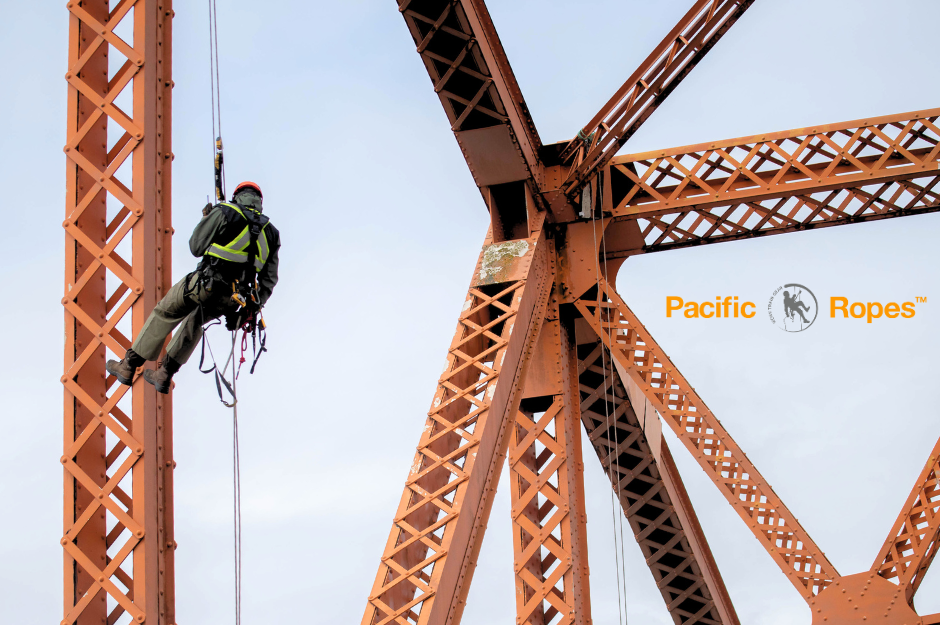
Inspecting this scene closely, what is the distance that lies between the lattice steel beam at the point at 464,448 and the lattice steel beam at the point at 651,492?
182cm

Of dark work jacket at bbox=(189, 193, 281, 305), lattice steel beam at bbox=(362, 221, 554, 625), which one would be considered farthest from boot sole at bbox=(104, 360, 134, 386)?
lattice steel beam at bbox=(362, 221, 554, 625)

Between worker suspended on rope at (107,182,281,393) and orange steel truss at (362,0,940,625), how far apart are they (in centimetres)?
314

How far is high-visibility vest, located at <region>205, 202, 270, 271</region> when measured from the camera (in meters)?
8.02

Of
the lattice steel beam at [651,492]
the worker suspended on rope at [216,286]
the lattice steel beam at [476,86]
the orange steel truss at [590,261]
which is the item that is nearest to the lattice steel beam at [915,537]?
the orange steel truss at [590,261]

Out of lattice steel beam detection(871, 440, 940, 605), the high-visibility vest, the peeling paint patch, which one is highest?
the peeling paint patch

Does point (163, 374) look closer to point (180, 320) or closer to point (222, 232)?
point (180, 320)

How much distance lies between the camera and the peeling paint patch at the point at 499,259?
12609 mm

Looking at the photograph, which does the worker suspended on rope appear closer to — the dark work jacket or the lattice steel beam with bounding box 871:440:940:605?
the dark work jacket

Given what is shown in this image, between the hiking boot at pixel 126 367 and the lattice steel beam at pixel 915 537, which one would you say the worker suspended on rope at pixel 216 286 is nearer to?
the hiking boot at pixel 126 367

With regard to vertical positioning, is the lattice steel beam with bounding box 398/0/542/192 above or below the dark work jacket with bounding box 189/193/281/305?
above

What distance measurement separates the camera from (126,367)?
7750mm

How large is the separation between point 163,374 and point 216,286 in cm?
70

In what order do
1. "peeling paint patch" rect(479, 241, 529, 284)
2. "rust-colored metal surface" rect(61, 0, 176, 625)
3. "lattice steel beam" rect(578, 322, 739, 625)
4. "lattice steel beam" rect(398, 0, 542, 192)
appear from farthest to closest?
"lattice steel beam" rect(578, 322, 739, 625) < "peeling paint patch" rect(479, 241, 529, 284) < "lattice steel beam" rect(398, 0, 542, 192) < "rust-colored metal surface" rect(61, 0, 176, 625)

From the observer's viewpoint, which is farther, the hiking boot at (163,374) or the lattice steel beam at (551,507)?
the lattice steel beam at (551,507)
